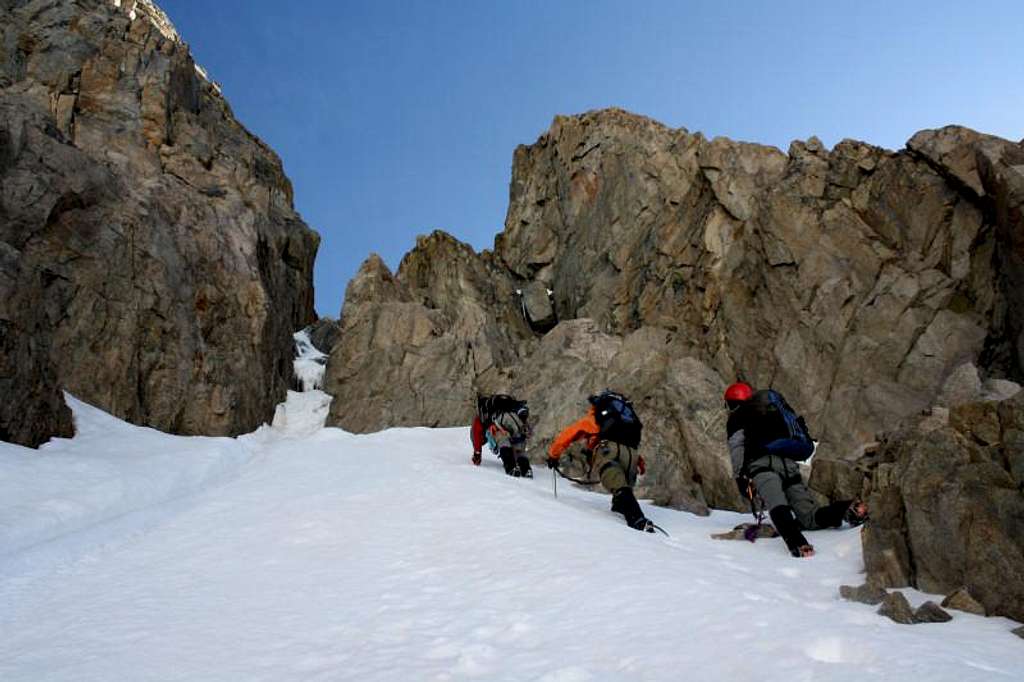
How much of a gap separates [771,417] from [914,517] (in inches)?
109

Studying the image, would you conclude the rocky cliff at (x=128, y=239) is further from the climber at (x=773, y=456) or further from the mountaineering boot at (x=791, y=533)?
the mountaineering boot at (x=791, y=533)

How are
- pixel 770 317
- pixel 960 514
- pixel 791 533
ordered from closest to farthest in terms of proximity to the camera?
pixel 960 514 → pixel 791 533 → pixel 770 317

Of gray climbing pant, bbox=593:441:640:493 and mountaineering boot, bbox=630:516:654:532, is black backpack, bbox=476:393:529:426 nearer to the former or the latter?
gray climbing pant, bbox=593:441:640:493

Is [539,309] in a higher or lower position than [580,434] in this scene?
higher

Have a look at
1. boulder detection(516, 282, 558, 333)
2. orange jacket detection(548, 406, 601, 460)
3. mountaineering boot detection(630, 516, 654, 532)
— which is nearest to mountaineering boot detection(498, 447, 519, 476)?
orange jacket detection(548, 406, 601, 460)

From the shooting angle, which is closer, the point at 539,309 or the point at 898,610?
the point at 898,610

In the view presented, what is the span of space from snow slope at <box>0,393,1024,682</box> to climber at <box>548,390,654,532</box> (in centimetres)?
58

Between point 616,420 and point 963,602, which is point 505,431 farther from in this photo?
point 963,602

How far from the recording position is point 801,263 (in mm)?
31484

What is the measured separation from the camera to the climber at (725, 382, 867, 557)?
8914mm

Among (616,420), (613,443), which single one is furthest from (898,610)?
(616,420)

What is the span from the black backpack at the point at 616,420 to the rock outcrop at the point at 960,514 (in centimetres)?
412

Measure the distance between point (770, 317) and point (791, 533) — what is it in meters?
26.2

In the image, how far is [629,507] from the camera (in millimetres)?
9789
